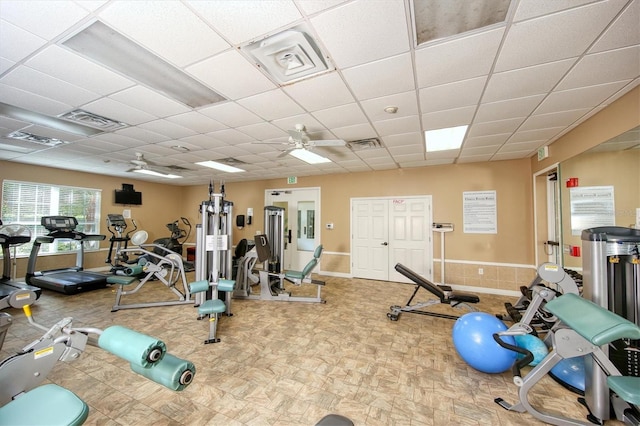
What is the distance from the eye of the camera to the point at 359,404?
1.95 metres

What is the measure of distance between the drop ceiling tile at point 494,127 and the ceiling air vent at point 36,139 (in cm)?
631

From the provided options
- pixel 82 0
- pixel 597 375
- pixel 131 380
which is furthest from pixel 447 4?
pixel 131 380

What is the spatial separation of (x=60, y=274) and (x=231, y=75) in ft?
19.9

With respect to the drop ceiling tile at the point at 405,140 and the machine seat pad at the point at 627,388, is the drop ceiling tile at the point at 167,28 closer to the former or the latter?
the drop ceiling tile at the point at 405,140

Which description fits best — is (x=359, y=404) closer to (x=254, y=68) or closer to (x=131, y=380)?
(x=131, y=380)

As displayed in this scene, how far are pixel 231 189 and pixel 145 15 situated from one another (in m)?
6.60

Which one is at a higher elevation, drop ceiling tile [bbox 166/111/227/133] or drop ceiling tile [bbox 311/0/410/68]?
drop ceiling tile [bbox 311/0/410/68]

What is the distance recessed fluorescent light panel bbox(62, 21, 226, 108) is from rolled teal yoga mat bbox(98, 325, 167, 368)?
195 cm

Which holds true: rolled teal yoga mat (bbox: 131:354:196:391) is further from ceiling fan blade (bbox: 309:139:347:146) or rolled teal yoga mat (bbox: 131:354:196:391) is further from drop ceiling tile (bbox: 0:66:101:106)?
drop ceiling tile (bbox: 0:66:101:106)

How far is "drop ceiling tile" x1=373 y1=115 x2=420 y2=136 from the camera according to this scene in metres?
3.05

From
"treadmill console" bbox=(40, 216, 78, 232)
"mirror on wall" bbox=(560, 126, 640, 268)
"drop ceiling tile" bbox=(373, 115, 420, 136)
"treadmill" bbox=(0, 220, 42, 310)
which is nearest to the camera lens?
"mirror on wall" bbox=(560, 126, 640, 268)

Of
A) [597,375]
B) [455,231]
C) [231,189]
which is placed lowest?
[597,375]

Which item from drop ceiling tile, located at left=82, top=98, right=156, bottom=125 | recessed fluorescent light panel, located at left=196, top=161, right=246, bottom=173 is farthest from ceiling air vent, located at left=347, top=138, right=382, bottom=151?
recessed fluorescent light panel, located at left=196, top=161, right=246, bottom=173

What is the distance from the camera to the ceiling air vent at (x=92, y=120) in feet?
9.71
